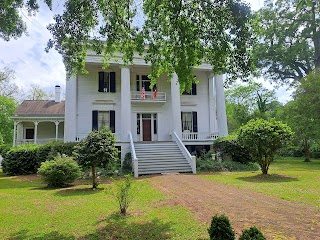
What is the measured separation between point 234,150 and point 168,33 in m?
12.4

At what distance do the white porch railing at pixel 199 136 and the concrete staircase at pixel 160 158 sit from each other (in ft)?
7.04

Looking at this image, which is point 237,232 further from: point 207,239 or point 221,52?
point 221,52

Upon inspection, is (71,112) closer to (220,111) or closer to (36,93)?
(220,111)

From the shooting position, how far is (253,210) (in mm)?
6859

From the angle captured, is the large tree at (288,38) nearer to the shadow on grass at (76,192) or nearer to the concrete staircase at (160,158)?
the concrete staircase at (160,158)

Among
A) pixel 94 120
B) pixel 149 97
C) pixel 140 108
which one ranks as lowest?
pixel 94 120

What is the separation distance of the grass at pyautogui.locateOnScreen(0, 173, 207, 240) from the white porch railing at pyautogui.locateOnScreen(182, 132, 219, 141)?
1309 cm

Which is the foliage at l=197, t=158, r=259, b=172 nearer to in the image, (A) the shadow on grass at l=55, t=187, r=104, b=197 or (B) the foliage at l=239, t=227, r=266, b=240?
(A) the shadow on grass at l=55, t=187, r=104, b=197

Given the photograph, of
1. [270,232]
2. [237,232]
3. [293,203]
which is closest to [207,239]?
[237,232]

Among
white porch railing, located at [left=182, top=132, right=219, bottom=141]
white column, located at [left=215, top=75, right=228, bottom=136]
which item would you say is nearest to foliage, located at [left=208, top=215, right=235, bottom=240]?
white porch railing, located at [left=182, top=132, right=219, bottom=141]

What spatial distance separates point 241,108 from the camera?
43750mm

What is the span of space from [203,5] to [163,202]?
18.7ft

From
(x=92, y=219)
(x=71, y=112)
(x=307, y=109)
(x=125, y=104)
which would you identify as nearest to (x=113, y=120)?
(x=125, y=104)

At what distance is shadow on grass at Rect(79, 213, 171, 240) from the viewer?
16.9ft
